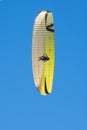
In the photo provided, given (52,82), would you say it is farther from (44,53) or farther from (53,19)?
(53,19)

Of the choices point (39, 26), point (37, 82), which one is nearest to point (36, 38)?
point (39, 26)

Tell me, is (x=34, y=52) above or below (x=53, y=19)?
below
